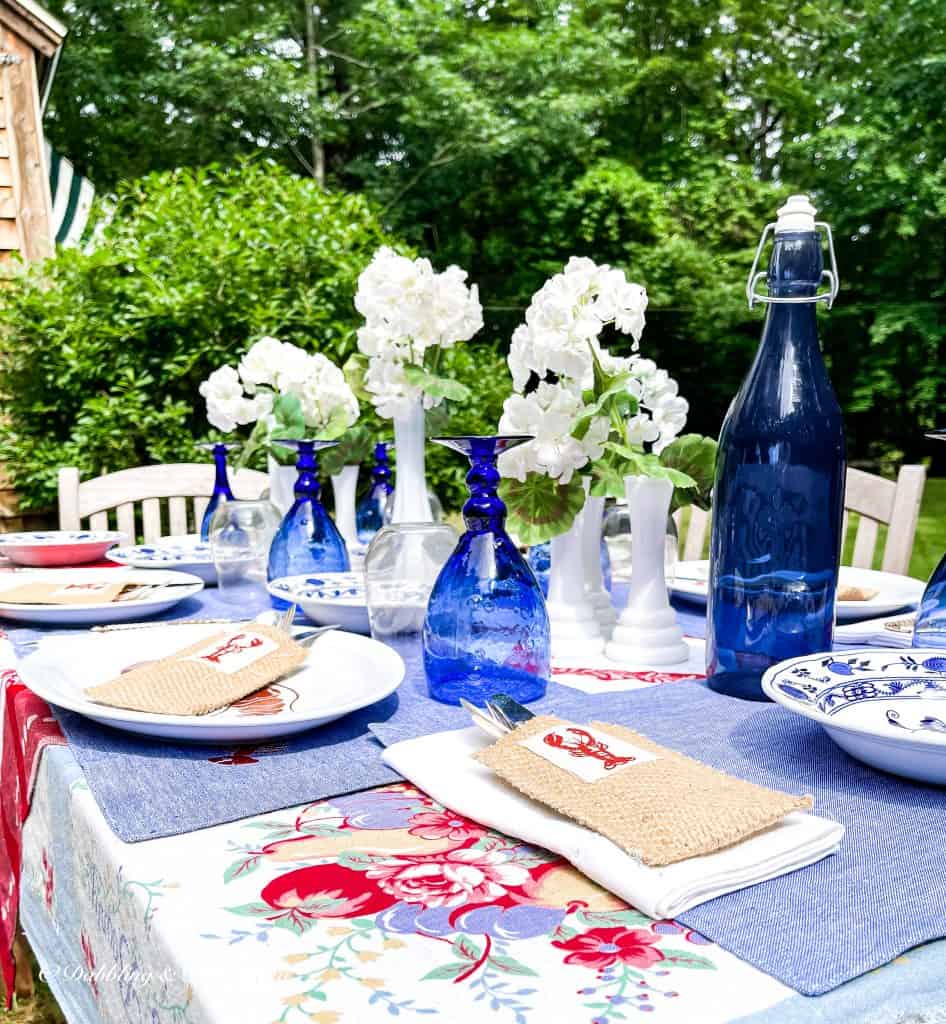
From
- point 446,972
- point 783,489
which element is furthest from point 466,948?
point 783,489

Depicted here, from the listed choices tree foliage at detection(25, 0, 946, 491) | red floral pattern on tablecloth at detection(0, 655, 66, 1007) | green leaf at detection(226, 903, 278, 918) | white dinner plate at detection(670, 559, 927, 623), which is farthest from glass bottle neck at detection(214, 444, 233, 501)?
tree foliage at detection(25, 0, 946, 491)

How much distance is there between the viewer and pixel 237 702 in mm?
946

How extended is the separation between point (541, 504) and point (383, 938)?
675 millimetres

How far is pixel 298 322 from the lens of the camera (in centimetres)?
443

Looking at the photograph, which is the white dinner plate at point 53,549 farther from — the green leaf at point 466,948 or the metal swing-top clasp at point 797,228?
the green leaf at point 466,948

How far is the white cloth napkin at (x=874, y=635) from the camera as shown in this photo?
1230mm

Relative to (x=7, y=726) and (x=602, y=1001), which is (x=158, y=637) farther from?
(x=602, y=1001)

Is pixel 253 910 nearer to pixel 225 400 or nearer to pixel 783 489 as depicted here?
pixel 783 489

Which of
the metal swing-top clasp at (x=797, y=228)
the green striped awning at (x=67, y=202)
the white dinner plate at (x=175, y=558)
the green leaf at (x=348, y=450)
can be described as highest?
the green striped awning at (x=67, y=202)

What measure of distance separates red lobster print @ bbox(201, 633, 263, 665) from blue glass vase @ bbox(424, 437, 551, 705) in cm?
18

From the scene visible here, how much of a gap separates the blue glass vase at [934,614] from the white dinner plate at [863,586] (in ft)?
1.03

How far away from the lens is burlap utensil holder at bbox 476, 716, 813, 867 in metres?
0.62

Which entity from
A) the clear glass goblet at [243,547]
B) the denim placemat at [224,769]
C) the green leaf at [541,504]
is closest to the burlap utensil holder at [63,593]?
the clear glass goblet at [243,547]

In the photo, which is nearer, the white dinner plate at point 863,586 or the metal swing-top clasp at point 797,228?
the metal swing-top clasp at point 797,228
